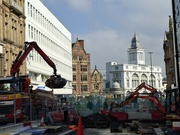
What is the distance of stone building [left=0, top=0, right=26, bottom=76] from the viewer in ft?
139

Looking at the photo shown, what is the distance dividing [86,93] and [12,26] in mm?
80407

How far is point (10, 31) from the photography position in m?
45.4

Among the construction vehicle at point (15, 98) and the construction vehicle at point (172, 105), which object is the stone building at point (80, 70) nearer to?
the construction vehicle at point (15, 98)

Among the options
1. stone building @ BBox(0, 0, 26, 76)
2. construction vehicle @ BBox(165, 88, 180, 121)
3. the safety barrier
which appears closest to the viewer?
the safety barrier

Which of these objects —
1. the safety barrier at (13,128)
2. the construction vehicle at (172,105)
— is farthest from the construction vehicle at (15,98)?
the construction vehicle at (172,105)

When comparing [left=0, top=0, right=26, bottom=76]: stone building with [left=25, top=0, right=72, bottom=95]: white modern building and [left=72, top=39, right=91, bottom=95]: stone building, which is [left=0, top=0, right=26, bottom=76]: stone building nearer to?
[left=25, top=0, right=72, bottom=95]: white modern building

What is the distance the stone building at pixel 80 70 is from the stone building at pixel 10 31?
236ft

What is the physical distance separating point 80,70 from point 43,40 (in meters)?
61.2

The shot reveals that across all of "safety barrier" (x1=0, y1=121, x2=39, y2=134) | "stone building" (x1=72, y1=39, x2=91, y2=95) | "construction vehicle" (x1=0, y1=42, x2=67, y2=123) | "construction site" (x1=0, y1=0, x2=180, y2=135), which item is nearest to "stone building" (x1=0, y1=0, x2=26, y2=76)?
"construction site" (x1=0, y1=0, x2=180, y2=135)

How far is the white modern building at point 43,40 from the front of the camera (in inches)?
2162

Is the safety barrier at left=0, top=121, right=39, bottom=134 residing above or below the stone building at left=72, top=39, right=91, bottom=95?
below

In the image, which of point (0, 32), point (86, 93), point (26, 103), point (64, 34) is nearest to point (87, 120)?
point (26, 103)

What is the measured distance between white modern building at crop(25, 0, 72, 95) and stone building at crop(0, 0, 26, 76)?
314 cm

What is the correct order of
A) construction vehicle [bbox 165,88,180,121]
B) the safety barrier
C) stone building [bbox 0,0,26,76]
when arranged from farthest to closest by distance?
1. stone building [bbox 0,0,26,76]
2. construction vehicle [bbox 165,88,180,121]
3. the safety barrier
